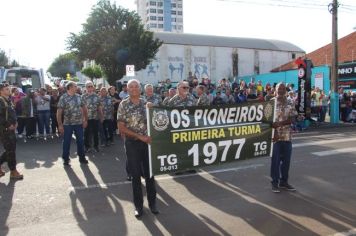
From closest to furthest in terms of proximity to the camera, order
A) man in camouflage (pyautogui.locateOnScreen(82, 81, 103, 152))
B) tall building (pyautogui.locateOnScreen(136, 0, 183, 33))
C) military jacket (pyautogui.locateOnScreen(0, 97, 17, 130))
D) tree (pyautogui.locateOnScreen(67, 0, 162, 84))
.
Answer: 1. military jacket (pyautogui.locateOnScreen(0, 97, 17, 130))
2. man in camouflage (pyautogui.locateOnScreen(82, 81, 103, 152))
3. tree (pyautogui.locateOnScreen(67, 0, 162, 84))
4. tall building (pyautogui.locateOnScreen(136, 0, 183, 33))

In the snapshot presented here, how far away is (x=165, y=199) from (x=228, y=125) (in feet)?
5.26

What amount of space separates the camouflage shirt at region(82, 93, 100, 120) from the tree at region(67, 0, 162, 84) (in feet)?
86.5

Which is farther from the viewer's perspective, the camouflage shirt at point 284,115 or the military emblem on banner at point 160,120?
the camouflage shirt at point 284,115

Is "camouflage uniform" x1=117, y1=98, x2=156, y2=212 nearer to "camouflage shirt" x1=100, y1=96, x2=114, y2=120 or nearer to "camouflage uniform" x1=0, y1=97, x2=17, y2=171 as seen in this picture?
"camouflage uniform" x1=0, y1=97, x2=17, y2=171

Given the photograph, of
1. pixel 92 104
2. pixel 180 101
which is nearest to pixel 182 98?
pixel 180 101

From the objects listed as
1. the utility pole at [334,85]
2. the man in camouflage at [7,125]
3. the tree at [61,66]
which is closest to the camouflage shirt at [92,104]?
the man in camouflage at [7,125]

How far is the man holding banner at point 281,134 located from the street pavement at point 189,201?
413mm

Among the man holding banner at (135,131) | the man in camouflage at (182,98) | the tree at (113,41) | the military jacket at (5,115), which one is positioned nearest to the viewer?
the man holding banner at (135,131)

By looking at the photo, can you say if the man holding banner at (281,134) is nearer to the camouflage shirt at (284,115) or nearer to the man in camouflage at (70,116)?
the camouflage shirt at (284,115)

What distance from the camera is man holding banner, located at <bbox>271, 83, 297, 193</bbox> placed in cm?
729

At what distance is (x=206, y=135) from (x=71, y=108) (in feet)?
13.3

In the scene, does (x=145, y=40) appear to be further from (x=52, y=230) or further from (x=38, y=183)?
(x=52, y=230)

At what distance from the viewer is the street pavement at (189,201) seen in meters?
5.63

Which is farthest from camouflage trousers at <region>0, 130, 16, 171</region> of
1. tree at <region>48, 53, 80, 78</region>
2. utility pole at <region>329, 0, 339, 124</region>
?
tree at <region>48, 53, 80, 78</region>
